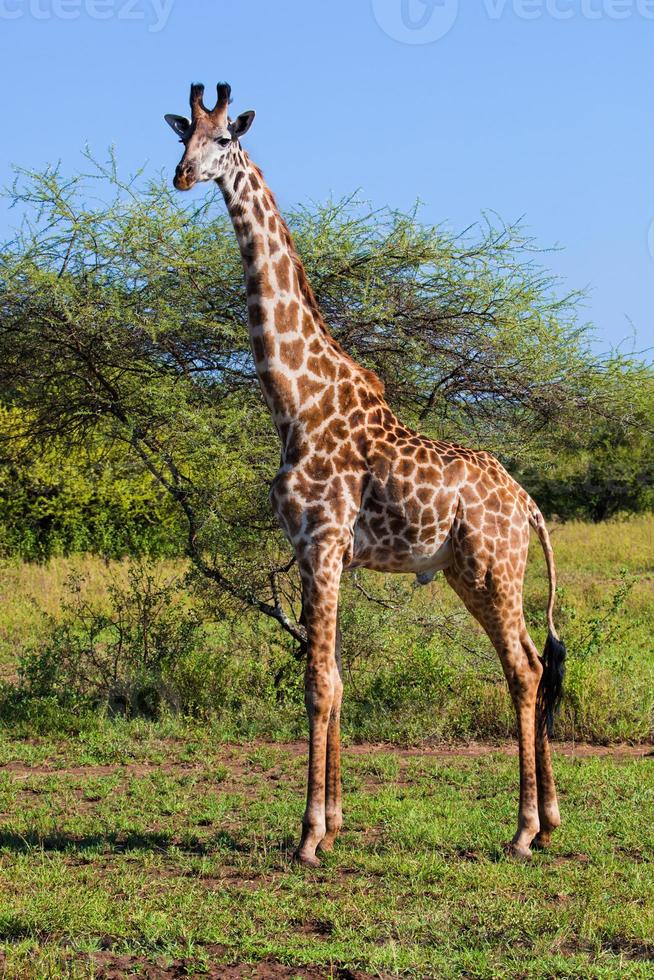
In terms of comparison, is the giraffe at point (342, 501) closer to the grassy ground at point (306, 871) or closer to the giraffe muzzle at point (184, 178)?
the giraffe muzzle at point (184, 178)

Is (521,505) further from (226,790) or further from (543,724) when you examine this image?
(226,790)

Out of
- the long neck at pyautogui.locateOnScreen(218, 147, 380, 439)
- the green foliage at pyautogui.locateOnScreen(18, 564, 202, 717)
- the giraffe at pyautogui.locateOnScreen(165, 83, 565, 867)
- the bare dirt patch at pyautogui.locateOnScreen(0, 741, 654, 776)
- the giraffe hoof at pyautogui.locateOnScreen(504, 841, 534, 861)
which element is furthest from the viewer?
the green foliage at pyautogui.locateOnScreen(18, 564, 202, 717)

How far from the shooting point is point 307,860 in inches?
246

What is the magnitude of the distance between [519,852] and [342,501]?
2.20 meters

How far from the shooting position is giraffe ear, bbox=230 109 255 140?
21.4 ft

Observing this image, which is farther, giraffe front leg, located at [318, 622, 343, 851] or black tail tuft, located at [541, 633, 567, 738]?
black tail tuft, located at [541, 633, 567, 738]

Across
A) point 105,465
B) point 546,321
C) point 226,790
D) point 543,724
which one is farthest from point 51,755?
point 546,321

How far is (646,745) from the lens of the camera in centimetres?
941

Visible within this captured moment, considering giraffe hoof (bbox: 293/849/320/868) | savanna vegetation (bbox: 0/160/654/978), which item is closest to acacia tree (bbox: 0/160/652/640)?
savanna vegetation (bbox: 0/160/654/978)

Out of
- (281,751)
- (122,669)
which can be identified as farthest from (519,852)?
(122,669)

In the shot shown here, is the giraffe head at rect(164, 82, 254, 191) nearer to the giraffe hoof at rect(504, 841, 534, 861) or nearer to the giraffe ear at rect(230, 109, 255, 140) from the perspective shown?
the giraffe ear at rect(230, 109, 255, 140)

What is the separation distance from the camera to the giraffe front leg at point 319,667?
251 inches

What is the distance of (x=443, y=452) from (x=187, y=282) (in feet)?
12.0

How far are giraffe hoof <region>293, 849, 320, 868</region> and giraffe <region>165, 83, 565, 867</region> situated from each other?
0.70ft
